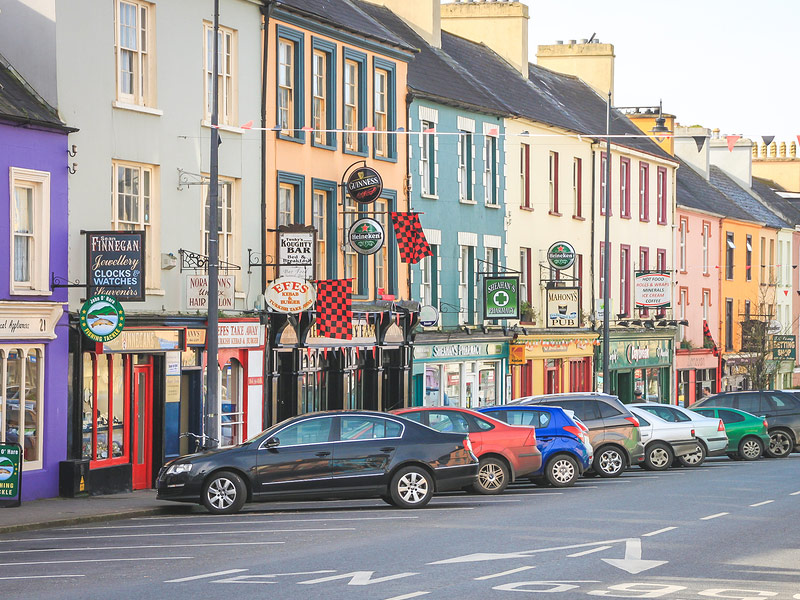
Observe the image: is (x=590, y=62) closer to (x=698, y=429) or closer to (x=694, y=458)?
(x=698, y=429)

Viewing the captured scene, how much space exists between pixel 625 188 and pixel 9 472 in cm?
3344

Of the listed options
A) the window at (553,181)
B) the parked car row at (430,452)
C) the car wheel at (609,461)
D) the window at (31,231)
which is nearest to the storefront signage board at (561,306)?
the window at (553,181)

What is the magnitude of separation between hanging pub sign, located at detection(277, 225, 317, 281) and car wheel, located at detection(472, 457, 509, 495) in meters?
6.82

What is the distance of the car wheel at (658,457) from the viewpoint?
1270 inches

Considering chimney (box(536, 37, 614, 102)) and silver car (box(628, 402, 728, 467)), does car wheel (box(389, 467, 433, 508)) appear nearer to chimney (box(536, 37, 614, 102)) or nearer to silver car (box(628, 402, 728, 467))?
silver car (box(628, 402, 728, 467))

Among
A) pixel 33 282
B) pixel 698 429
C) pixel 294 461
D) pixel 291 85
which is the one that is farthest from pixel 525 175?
pixel 294 461

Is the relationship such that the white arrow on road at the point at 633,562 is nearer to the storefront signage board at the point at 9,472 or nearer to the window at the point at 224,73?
the storefront signage board at the point at 9,472

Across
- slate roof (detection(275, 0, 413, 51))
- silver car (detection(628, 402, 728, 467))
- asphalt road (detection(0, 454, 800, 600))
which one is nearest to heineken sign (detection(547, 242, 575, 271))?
slate roof (detection(275, 0, 413, 51))

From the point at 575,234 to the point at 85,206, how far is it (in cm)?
2516

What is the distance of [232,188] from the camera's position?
1163 inches

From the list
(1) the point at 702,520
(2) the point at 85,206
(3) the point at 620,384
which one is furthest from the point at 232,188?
(3) the point at 620,384

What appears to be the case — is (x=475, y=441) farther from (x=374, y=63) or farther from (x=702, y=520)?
(x=374, y=63)

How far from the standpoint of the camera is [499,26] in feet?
159

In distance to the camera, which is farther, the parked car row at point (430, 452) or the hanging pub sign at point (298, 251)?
the hanging pub sign at point (298, 251)
